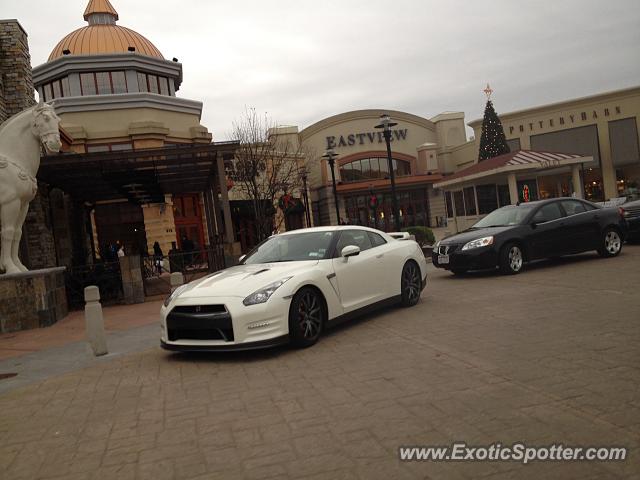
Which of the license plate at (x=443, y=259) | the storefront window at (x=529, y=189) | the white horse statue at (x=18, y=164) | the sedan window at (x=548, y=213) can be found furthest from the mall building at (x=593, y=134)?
the white horse statue at (x=18, y=164)

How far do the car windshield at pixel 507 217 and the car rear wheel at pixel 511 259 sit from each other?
0.61 m

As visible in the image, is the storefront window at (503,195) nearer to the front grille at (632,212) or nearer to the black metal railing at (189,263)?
the front grille at (632,212)

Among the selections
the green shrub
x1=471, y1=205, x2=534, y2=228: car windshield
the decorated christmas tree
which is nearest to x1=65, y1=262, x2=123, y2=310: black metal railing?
x1=471, y1=205, x2=534, y2=228: car windshield

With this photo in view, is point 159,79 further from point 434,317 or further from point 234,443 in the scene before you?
point 234,443

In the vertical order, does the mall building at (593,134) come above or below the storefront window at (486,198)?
above

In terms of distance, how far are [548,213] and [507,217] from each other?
84cm

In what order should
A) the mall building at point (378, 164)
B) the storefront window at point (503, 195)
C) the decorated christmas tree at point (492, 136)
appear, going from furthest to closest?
1. the mall building at point (378, 164)
2. the decorated christmas tree at point (492, 136)
3. the storefront window at point (503, 195)

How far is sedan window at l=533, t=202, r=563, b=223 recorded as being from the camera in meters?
11.1

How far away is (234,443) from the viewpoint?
362 centimetres

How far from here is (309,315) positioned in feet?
20.7

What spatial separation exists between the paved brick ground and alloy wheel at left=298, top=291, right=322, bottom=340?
22 centimetres

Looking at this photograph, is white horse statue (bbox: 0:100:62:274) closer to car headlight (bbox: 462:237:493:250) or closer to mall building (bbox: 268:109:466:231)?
car headlight (bbox: 462:237:493:250)

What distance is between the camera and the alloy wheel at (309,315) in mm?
6157

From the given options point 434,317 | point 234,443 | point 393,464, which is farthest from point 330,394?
point 434,317
